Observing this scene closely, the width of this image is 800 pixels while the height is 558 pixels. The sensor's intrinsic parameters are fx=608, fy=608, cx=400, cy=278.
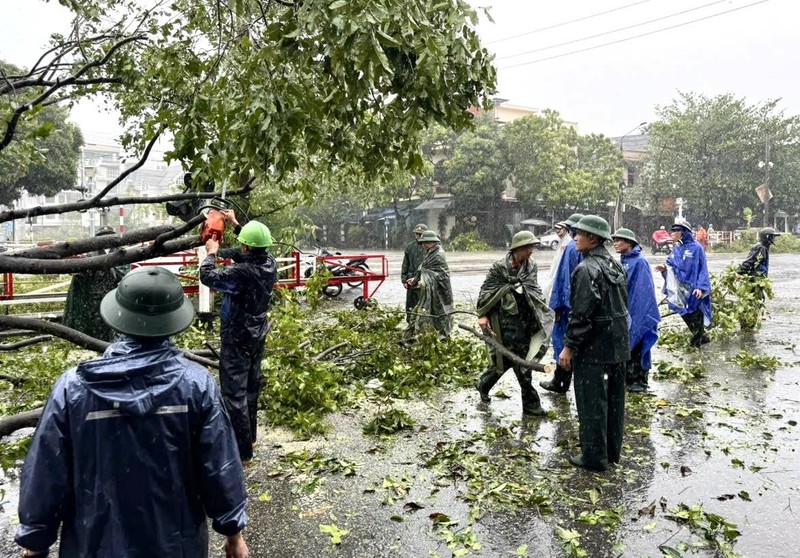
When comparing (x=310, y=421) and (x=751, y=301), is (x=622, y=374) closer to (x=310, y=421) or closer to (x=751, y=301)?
(x=310, y=421)

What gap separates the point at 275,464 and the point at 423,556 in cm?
174

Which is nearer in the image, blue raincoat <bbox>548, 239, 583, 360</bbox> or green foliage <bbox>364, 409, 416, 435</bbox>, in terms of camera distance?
green foliage <bbox>364, 409, 416, 435</bbox>

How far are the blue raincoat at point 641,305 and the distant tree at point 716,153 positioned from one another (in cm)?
3839

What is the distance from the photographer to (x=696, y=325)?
920cm

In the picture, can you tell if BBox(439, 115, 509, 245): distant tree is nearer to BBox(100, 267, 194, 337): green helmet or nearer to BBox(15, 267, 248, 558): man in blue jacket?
BBox(100, 267, 194, 337): green helmet

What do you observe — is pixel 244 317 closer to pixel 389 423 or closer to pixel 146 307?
pixel 389 423

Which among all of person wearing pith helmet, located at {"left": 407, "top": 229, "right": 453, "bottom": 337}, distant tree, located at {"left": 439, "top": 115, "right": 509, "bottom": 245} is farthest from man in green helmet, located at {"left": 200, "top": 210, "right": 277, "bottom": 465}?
distant tree, located at {"left": 439, "top": 115, "right": 509, "bottom": 245}

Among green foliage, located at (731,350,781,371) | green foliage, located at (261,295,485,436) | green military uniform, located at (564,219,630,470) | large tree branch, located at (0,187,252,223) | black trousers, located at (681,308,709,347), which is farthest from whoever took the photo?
black trousers, located at (681,308,709,347)

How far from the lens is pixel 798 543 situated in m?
3.62

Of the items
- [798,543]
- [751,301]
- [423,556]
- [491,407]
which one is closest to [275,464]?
[423,556]

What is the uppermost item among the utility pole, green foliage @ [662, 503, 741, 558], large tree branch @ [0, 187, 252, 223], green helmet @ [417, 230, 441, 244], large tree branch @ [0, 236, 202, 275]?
the utility pole

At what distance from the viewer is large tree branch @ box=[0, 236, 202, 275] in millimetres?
2760

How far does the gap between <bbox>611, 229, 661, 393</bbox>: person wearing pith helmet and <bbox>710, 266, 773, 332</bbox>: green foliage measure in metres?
4.05

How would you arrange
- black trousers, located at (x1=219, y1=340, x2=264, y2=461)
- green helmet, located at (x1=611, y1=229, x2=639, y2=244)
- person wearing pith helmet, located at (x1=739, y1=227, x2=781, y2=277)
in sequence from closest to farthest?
black trousers, located at (x1=219, y1=340, x2=264, y2=461), green helmet, located at (x1=611, y1=229, x2=639, y2=244), person wearing pith helmet, located at (x1=739, y1=227, x2=781, y2=277)
